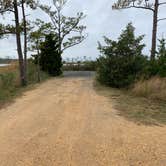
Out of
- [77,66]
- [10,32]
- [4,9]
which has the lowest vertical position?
[77,66]

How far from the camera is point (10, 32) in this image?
15.3 m

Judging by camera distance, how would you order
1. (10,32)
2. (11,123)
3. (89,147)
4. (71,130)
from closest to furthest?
(89,147) → (71,130) → (11,123) → (10,32)

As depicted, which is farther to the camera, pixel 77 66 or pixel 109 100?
pixel 77 66

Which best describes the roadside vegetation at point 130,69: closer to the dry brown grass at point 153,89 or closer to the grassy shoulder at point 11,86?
the dry brown grass at point 153,89

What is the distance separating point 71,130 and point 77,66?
32.2 m

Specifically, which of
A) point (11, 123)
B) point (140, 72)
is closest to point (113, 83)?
point (140, 72)

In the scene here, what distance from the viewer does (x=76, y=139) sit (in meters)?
5.37

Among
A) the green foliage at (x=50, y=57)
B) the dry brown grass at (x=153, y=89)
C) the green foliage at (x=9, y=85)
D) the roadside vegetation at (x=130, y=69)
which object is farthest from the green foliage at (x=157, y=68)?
the green foliage at (x=50, y=57)

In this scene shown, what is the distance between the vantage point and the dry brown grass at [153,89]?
1062 cm

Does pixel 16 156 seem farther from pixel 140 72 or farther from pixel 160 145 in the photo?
pixel 140 72

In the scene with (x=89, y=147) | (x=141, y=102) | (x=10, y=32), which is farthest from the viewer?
(x=10, y=32)

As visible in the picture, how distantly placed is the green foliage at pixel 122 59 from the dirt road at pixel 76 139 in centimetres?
658

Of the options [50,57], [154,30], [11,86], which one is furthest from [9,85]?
[50,57]

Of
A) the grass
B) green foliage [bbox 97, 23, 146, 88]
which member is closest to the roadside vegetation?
green foliage [bbox 97, 23, 146, 88]
